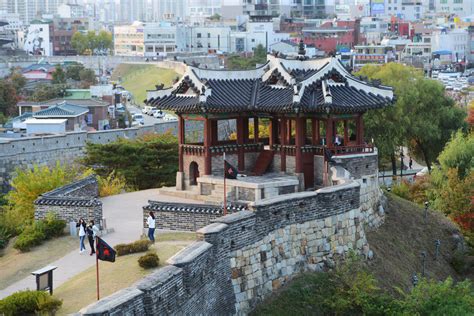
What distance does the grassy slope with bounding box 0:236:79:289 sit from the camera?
987 inches

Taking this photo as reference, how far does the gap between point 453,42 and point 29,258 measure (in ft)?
489

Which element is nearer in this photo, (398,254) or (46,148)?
(398,254)

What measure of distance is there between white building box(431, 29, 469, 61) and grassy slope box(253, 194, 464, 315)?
134 meters

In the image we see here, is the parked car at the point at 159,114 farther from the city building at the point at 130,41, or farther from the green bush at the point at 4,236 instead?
the city building at the point at 130,41

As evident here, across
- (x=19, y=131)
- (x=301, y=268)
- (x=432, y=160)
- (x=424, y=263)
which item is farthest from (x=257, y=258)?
(x=19, y=131)

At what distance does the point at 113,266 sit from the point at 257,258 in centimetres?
343

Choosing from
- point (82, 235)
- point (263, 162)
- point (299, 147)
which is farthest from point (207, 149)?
point (82, 235)

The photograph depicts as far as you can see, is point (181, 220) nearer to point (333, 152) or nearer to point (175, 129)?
point (333, 152)

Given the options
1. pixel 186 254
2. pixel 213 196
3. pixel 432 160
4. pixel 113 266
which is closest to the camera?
pixel 186 254

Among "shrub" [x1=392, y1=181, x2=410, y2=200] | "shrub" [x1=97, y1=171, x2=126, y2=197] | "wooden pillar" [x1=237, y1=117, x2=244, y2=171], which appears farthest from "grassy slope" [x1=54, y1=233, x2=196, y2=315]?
"shrub" [x1=392, y1=181, x2=410, y2=200]

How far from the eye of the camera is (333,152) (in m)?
30.4

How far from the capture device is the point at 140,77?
11769 cm

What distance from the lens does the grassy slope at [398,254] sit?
2436 cm

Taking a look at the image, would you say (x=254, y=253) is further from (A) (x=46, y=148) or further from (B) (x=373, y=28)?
(B) (x=373, y=28)
